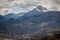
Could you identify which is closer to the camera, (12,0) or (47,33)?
(47,33)

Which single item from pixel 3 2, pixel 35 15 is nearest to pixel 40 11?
pixel 35 15

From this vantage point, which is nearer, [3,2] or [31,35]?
[31,35]

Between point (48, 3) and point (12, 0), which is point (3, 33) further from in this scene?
point (48, 3)

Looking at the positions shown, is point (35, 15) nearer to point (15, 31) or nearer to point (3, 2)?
point (15, 31)

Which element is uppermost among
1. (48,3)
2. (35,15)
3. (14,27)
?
(48,3)

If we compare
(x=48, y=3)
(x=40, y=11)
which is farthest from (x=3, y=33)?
(x=48, y=3)

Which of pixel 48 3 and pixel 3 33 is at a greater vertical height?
pixel 48 3
